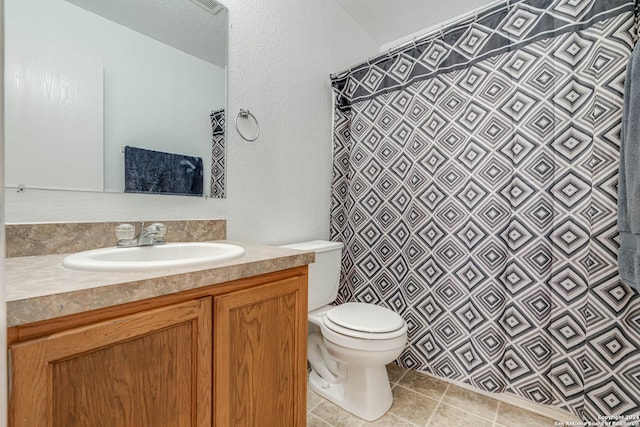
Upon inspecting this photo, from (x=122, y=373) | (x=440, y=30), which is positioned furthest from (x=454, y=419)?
(x=440, y=30)

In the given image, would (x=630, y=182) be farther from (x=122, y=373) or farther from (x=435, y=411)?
(x=122, y=373)

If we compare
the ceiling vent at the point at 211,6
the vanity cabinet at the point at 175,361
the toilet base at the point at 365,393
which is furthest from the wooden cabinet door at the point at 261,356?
the ceiling vent at the point at 211,6

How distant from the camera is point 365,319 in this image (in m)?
1.42

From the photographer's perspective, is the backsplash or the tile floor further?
the tile floor

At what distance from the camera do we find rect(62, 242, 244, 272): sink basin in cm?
71

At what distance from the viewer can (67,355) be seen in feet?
1.86

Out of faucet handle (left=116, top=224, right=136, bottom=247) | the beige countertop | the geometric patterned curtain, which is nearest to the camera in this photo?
the beige countertop

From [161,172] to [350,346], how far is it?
112 centimetres

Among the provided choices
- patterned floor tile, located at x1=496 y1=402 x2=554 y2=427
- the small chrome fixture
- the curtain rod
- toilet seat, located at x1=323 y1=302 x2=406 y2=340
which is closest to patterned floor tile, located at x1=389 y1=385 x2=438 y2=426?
patterned floor tile, located at x1=496 y1=402 x2=554 y2=427

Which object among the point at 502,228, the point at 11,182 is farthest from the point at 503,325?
the point at 11,182

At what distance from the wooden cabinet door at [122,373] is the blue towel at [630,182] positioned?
1394 millimetres

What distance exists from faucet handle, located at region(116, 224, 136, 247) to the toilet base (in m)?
1.16

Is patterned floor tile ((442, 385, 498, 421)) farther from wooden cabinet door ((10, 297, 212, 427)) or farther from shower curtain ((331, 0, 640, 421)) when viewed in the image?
wooden cabinet door ((10, 297, 212, 427))

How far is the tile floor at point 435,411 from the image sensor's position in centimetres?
133
